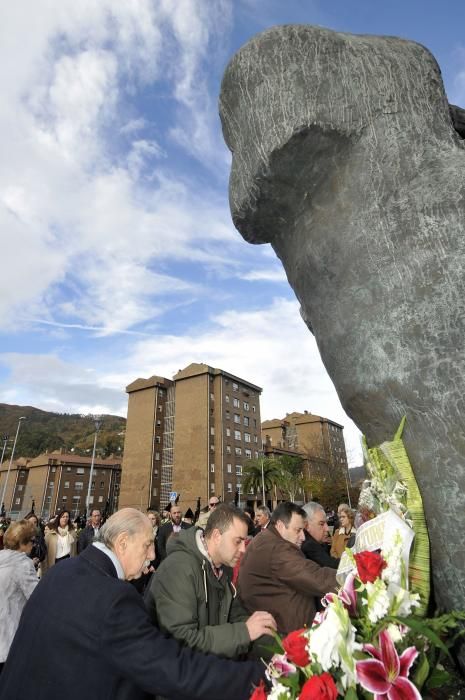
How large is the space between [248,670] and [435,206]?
208cm

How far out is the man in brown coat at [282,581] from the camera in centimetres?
283

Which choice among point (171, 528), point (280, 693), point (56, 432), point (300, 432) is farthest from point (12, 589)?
point (56, 432)

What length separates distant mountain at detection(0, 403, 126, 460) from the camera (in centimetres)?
11144

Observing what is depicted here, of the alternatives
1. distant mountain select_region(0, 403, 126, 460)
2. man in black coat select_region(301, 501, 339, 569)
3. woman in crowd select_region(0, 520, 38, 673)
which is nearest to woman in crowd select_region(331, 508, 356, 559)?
man in black coat select_region(301, 501, 339, 569)

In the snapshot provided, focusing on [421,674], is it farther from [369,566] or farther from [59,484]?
[59,484]

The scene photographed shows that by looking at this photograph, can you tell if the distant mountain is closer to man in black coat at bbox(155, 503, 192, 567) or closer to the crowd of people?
man in black coat at bbox(155, 503, 192, 567)

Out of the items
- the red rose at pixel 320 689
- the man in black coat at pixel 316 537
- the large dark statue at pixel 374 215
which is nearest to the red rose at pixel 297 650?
the red rose at pixel 320 689

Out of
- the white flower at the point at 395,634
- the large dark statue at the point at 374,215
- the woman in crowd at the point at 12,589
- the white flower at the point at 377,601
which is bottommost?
the woman in crowd at the point at 12,589

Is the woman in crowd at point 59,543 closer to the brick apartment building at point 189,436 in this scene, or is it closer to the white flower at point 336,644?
the white flower at point 336,644

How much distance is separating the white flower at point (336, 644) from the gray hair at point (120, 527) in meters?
1.19

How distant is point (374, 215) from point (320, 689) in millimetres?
1666

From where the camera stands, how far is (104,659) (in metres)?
1.73

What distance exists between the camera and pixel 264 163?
1946mm

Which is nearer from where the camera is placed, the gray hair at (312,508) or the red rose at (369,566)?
the red rose at (369,566)
